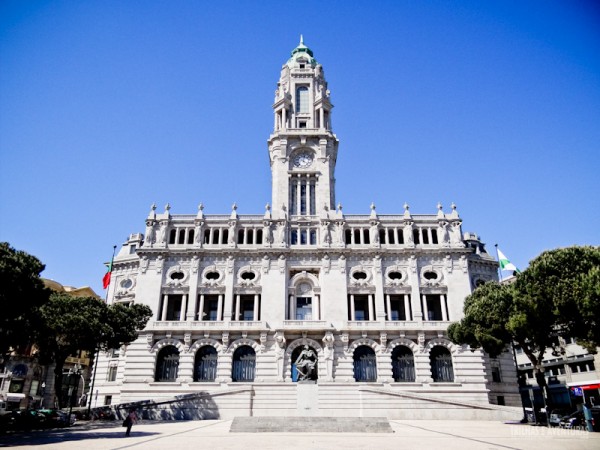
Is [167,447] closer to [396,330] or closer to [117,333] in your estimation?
[117,333]

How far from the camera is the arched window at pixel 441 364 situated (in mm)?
54812

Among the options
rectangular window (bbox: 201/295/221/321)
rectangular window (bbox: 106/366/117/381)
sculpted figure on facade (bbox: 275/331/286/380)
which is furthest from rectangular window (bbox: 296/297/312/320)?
rectangular window (bbox: 106/366/117/381)

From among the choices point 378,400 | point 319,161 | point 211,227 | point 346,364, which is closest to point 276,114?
point 319,161

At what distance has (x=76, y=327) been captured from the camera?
41656mm

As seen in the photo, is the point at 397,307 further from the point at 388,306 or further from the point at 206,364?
the point at 206,364

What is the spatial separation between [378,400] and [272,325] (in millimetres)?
15345

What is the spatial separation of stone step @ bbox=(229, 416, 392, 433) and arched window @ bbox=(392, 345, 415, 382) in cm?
2207

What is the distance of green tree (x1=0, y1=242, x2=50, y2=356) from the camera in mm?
30422

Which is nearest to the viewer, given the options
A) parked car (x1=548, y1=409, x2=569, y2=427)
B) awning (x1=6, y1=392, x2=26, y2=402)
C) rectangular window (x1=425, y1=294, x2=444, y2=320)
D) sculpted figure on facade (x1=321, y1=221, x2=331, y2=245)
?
parked car (x1=548, y1=409, x2=569, y2=427)

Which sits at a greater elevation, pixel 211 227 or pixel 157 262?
pixel 211 227

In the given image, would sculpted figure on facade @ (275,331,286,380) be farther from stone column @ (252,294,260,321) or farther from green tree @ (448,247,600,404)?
green tree @ (448,247,600,404)

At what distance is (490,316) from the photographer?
135ft

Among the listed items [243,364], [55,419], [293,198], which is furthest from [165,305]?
[293,198]

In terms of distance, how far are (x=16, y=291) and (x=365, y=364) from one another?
3858cm
